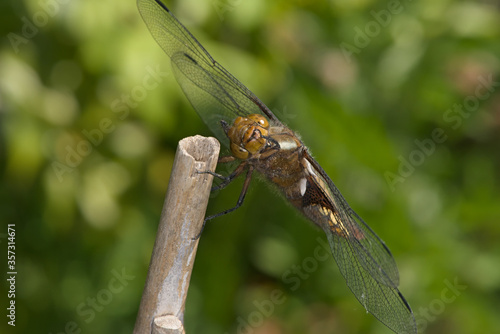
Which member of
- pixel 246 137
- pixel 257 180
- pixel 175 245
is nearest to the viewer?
pixel 175 245

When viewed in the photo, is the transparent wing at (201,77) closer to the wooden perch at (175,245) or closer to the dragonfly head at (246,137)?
the dragonfly head at (246,137)

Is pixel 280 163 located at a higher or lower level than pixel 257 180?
higher

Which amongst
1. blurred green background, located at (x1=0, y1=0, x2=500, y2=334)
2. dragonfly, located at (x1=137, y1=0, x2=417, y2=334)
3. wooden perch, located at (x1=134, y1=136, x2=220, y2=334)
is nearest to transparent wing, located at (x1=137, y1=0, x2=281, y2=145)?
dragonfly, located at (x1=137, y1=0, x2=417, y2=334)

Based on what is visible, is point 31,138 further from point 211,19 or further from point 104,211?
point 211,19

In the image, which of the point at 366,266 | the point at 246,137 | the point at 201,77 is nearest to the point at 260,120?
the point at 246,137

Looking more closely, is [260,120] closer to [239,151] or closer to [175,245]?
[239,151]

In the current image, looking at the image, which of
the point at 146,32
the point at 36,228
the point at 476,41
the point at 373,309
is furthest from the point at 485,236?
the point at 36,228
